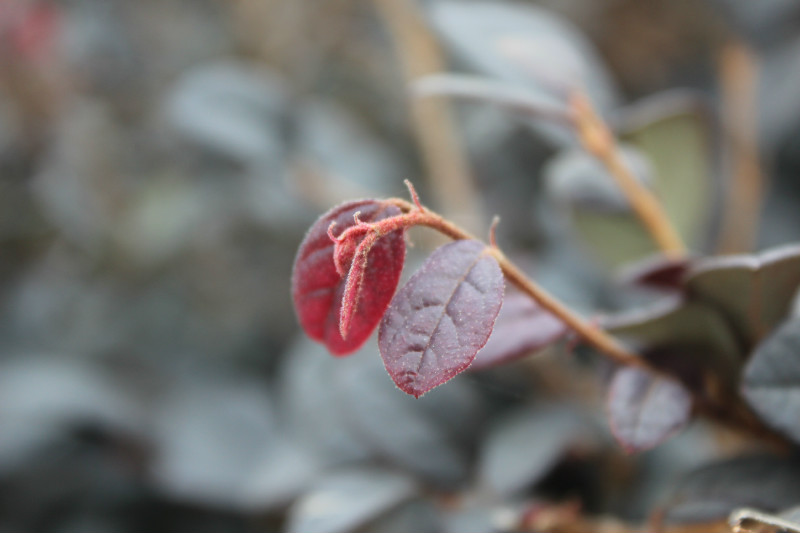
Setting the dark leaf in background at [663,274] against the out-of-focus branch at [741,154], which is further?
the out-of-focus branch at [741,154]

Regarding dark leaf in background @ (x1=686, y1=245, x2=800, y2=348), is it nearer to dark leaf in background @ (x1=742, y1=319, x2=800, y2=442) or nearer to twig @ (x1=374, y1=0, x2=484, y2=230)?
dark leaf in background @ (x1=742, y1=319, x2=800, y2=442)

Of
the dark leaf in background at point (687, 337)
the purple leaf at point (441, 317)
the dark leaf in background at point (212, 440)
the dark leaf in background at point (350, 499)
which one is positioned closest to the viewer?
the purple leaf at point (441, 317)

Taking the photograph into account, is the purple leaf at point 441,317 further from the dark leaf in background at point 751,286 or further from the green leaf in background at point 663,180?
the green leaf in background at point 663,180

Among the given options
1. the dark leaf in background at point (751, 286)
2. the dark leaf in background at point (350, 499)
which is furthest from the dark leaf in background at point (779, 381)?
the dark leaf in background at point (350, 499)

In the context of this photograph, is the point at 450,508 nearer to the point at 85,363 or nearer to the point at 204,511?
the point at 204,511

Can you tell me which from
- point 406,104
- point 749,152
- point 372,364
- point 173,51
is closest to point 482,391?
point 372,364

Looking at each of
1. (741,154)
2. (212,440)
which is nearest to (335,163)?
(212,440)

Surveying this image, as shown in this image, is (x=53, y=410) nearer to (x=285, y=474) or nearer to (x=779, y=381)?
(x=285, y=474)
